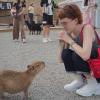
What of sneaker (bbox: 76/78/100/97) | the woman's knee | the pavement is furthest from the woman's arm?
the pavement

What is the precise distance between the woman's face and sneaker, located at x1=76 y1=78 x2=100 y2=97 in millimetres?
665

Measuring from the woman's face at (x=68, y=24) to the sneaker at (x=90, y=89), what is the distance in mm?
665

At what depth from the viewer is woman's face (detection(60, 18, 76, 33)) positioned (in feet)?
12.5

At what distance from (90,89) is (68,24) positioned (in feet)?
2.58

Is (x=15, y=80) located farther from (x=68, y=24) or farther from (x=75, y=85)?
(x=75, y=85)

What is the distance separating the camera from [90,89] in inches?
162

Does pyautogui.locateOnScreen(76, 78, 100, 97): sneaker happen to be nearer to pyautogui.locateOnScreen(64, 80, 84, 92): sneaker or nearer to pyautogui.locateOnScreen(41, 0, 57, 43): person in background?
pyautogui.locateOnScreen(64, 80, 84, 92): sneaker

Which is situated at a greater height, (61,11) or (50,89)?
(61,11)

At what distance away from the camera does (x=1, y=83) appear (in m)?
3.62

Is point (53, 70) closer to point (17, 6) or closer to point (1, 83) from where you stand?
point (1, 83)

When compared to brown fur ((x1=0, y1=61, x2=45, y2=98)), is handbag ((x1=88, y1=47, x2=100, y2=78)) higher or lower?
higher

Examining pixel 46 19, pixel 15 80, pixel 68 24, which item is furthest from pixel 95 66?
pixel 46 19

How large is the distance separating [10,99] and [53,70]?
190 centimetres

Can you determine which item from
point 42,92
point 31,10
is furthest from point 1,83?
point 31,10
